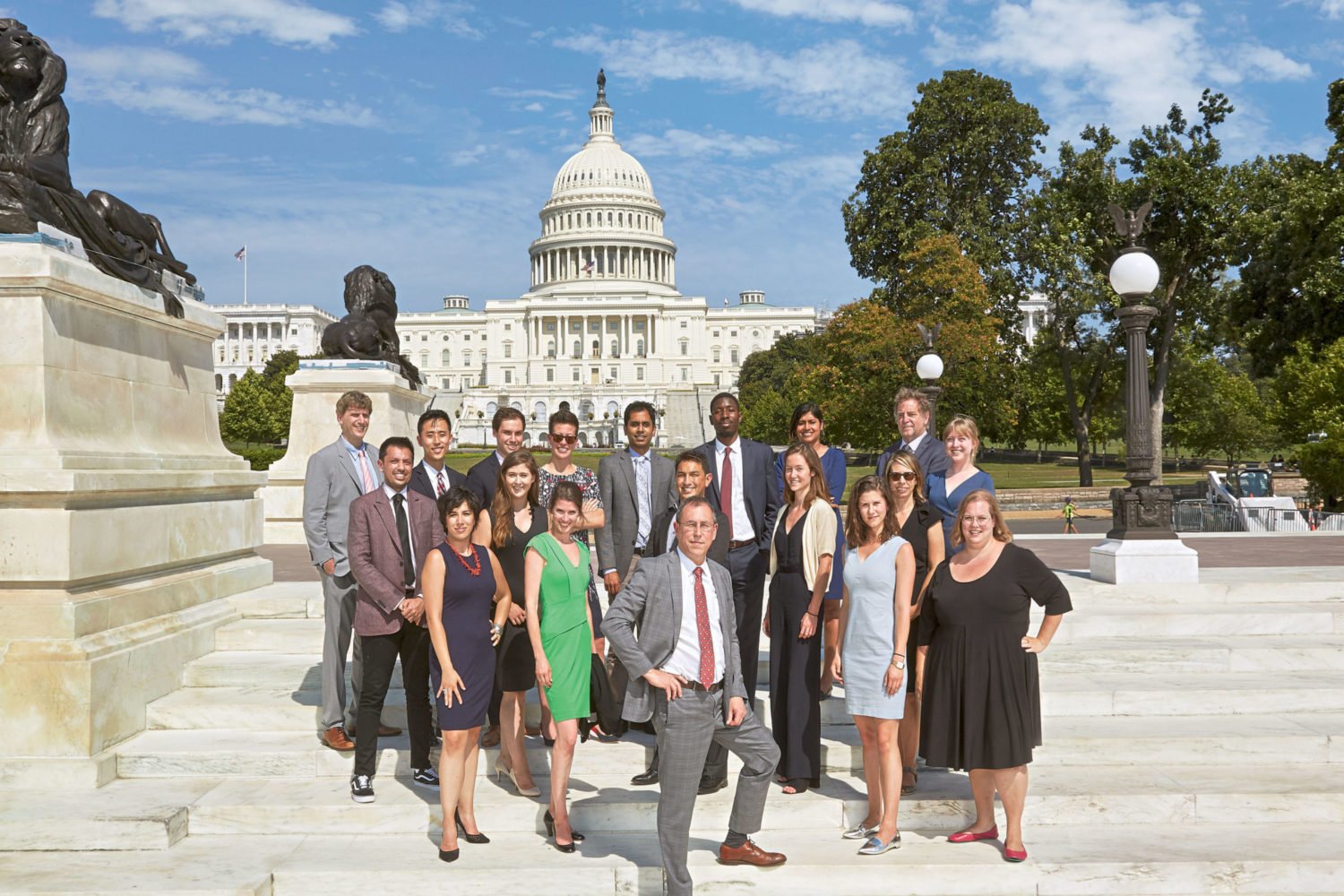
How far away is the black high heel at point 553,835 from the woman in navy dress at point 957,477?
253cm

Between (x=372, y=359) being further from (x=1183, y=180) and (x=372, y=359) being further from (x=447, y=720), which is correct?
(x=1183, y=180)

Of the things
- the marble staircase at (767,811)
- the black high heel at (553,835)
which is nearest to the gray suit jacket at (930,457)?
the marble staircase at (767,811)

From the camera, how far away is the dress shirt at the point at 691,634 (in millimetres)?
4586

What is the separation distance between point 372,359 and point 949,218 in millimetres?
25964

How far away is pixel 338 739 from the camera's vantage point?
6.17 metres

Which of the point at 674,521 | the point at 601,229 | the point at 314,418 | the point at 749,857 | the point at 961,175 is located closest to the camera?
the point at 749,857

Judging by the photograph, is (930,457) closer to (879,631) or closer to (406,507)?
(879,631)

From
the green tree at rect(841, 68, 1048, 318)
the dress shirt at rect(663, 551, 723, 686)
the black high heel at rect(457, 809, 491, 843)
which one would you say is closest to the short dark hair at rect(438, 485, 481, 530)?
the dress shirt at rect(663, 551, 723, 686)

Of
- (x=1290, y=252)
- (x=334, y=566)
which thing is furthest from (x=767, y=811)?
(x=1290, y=252)

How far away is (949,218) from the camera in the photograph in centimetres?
3541

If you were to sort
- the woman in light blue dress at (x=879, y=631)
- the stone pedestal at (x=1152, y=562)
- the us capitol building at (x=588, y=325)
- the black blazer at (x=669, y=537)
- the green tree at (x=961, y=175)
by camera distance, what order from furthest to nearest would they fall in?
the us capitol building at (x=588, y=325) → the green tree at (x=961, y=175) → the stone pedestal at (x=1152, y=562) → the black blazer at (x=669, y=537) → the woman in light blue dress at (x=879, y=631)

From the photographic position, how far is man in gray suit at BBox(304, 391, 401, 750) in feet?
20.2

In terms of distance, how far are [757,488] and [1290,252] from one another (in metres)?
25.2

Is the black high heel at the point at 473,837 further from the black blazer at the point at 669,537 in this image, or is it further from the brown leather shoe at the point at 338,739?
the black blazer at the point at 669,537
